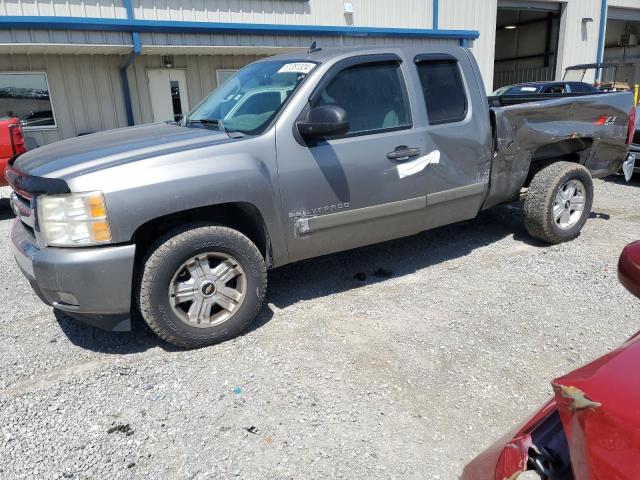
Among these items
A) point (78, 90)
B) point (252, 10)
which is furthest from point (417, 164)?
point (252, 10)

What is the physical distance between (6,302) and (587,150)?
5.74 metres

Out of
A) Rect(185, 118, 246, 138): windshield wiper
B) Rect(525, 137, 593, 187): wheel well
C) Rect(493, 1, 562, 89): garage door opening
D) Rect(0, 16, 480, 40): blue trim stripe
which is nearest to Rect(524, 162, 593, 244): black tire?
Rect(525, 137, 593, 187): wheel well

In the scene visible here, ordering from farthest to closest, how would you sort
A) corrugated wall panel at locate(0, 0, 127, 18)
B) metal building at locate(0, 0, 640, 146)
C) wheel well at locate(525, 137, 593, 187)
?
1. metal building at locate(0, 0, 640, 146)
2. corrugated wall panel at locate(0, 0, 127, 18)
3. wheel well at locate(525, 137, 593, 187)

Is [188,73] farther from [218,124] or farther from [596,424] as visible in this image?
[596,424]

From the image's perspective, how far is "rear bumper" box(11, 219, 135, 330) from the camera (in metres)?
2.98

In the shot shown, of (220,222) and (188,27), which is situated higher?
(188,27)

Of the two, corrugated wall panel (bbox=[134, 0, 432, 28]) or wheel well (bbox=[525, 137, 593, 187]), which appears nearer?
wheel well (bbox=[525, 137, 593, 187])

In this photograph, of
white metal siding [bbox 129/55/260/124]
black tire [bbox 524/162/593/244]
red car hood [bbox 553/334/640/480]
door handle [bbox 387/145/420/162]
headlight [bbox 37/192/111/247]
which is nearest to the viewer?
red car hood [bbox 553/334/640/480]

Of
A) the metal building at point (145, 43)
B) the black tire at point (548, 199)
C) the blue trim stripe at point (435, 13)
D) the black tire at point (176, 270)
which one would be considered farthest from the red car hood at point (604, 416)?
the blue trim stripe at point (435, 13)

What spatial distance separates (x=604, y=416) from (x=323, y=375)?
6.74 ft

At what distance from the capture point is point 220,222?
3576 mm

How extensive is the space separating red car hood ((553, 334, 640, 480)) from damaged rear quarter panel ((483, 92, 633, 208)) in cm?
360

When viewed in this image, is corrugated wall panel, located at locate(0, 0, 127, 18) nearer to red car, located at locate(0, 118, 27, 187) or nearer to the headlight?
red car, located at locate(0, 118, 27, 187)

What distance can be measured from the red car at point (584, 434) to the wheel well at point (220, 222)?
2.28 metres
